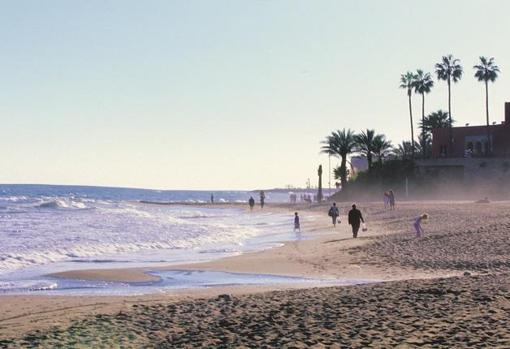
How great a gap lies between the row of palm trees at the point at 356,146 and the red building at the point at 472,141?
244 inches

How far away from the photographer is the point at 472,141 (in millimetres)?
66125

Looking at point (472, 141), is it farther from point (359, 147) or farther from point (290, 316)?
point (290, 316)

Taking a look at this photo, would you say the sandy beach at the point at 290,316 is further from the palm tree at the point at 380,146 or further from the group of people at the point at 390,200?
the palm tree at the point at 380,146

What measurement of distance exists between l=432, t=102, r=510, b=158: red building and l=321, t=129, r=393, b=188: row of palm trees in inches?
244

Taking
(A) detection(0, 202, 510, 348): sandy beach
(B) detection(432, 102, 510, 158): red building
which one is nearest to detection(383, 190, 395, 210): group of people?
(B) detection(432, 102, 510, 158): red building

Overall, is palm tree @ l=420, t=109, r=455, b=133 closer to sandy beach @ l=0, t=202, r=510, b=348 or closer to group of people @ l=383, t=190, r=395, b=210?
group of people @ l=383, t=190, r=395, b=210

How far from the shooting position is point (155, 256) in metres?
21.7

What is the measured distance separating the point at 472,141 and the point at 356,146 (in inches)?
502

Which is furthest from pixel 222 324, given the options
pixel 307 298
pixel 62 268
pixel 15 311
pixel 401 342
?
pixel 62 268

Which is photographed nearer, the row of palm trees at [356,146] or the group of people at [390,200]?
the group of people at [390,200]

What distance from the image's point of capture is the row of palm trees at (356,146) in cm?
7106

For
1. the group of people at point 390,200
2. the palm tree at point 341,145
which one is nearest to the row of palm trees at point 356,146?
the palm tree at point 341,145

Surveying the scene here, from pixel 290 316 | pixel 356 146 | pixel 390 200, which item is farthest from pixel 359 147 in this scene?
pixel 290 316

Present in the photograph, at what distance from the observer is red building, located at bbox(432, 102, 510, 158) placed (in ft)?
203
